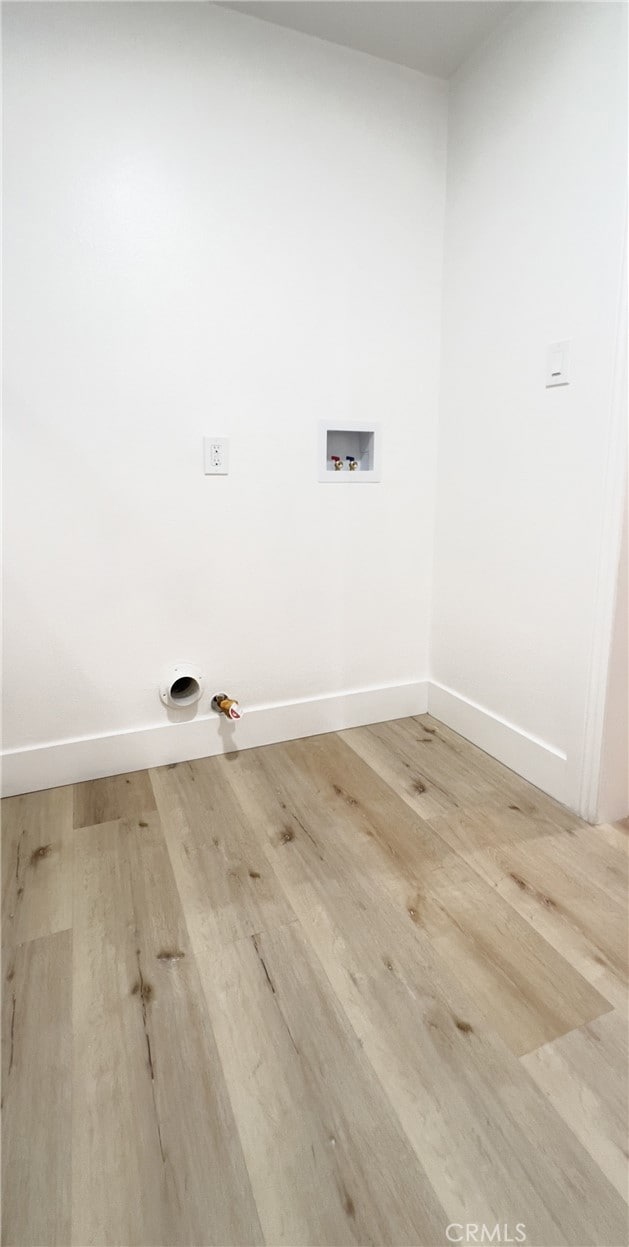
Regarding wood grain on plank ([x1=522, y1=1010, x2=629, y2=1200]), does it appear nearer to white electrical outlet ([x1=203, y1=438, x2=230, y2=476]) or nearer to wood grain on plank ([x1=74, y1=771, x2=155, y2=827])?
wood grain on plank ([x1=74, y1=771, x2=155, y2=827])

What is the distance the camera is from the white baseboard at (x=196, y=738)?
167 cm

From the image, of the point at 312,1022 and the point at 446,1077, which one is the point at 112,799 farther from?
the point at 446,1077

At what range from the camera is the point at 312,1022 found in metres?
0.97

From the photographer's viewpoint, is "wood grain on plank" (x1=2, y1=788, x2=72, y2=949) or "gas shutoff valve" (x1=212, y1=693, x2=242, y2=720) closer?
"wood grain on plank" (x1=2, y1=788, x2=72, y2=949)

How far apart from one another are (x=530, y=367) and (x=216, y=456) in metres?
0.91

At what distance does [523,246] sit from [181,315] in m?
0.95

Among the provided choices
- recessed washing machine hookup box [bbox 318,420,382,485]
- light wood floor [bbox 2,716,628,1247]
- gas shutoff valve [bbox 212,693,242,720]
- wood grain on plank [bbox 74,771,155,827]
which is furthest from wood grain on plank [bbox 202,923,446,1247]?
recessed washing machine hookup box [bbox 318,420,382,485]

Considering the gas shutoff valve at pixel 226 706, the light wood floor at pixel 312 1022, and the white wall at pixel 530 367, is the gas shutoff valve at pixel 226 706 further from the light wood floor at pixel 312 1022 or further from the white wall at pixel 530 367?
the white wall at pixel 530 367

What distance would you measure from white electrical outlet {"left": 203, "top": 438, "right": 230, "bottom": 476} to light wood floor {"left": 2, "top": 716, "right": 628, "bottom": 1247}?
95cm

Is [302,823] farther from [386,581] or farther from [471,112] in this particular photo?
[471,112]

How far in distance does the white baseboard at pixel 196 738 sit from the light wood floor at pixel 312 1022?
112 mm

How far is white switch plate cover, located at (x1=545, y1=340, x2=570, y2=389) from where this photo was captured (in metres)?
1.47

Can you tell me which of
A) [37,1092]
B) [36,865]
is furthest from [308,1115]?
[36,865]

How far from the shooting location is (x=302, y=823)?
1.52m
